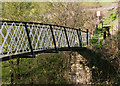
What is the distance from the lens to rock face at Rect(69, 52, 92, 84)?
35.7 ft

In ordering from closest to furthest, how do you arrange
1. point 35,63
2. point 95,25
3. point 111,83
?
point 111,83 < point 35,63 < point 95,25

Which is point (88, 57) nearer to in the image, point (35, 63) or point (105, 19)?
point (35, 63)

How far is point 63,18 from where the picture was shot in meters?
12.9

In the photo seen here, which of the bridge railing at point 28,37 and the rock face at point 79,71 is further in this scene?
the rock face at point 79,71

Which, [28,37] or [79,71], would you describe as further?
[79,71]

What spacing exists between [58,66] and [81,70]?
166 cm

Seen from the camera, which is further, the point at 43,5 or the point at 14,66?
the point at 43,5

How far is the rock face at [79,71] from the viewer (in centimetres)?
1087

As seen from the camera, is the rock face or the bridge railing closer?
the bridge railing

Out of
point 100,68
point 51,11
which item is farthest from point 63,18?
point 100,68

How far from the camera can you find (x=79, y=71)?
11367mm

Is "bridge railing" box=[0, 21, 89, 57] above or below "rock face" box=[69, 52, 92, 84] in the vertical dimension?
above

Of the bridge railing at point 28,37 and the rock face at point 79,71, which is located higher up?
the bridge railing at point 28,37

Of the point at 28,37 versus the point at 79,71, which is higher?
the point at 28,37
